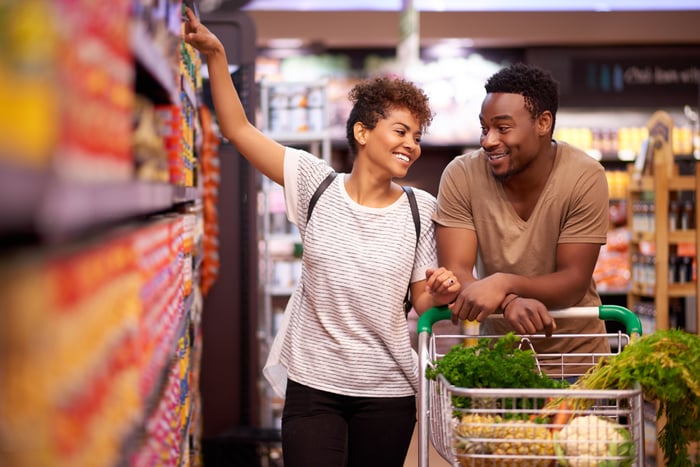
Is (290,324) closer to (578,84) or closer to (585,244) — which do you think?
(585,244)

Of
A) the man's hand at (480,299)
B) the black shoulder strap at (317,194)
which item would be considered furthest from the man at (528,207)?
the black shoulder strap at (317,194)

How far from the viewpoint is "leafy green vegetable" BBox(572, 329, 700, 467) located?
6.43 feet

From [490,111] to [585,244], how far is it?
462 millimetres

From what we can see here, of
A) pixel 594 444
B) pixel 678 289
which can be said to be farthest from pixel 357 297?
pixel 678 289

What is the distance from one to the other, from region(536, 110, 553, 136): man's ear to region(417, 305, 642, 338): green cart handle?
53 cm

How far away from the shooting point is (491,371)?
2.04 m

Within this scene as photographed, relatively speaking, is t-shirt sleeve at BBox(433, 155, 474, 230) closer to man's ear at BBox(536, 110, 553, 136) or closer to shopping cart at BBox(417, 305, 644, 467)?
man's ear at BBox(536, 110, 553, 136)

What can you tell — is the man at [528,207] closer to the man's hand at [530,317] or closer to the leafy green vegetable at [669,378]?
the man's hand at [530,317]

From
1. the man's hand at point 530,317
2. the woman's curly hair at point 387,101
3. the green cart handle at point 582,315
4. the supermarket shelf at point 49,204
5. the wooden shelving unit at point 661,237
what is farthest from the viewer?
the wooden shelving unit at point 661,237

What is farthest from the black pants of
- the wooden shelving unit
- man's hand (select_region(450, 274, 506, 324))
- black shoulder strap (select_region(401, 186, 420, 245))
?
the wooden shelving unit

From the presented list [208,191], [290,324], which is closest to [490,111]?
[290,324]

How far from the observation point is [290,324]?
2668 millimetres

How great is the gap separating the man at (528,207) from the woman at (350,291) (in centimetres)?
13

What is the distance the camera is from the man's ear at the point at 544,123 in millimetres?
2535
